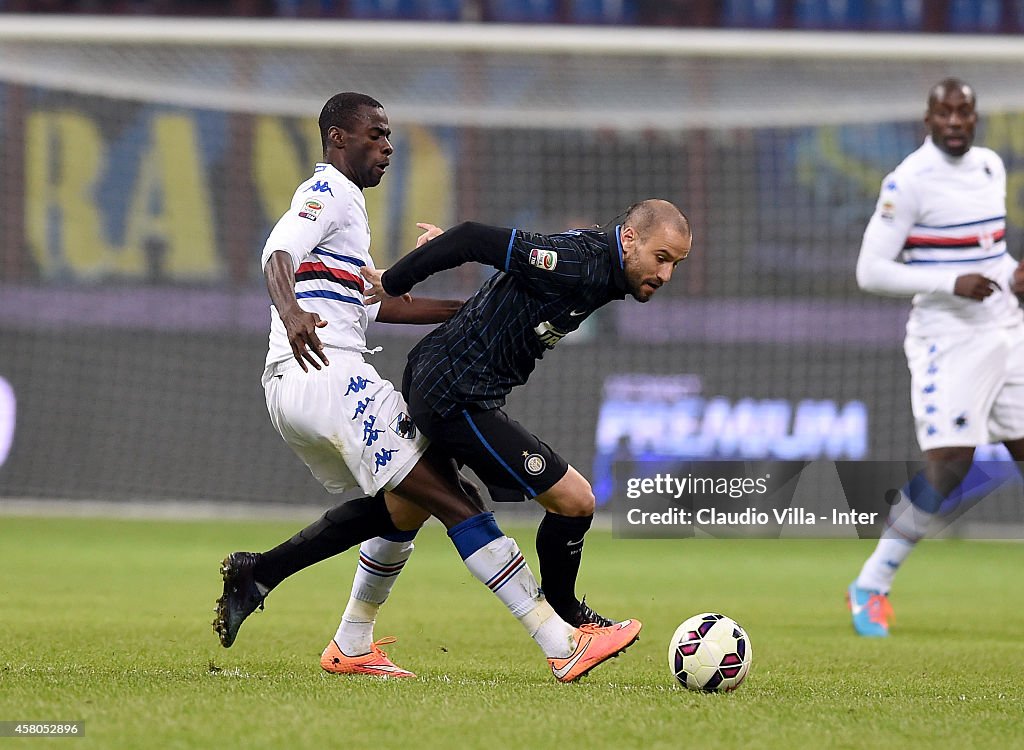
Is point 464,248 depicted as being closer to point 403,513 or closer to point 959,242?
point 403,513

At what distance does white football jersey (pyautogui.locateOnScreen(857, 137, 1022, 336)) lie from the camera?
6.89 meters

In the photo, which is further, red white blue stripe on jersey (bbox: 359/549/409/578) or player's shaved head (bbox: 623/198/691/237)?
red white blue stripe on jersey (bbox: 359/549/409/578)

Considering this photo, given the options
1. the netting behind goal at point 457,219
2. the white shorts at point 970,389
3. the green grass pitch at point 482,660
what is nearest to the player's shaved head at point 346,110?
the green grass pitch at point 482,660

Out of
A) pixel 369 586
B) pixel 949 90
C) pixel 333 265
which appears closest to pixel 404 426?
pixel 333 265

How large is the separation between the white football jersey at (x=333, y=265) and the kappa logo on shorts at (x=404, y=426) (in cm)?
31

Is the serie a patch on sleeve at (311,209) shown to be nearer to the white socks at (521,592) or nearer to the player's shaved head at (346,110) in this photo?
the player's shaved head at (346,110)

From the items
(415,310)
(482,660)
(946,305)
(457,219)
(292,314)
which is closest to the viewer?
(292,314)

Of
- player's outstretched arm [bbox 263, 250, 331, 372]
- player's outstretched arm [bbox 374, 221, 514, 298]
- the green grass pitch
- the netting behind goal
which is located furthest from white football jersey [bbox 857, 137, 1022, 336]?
the netting behind goal

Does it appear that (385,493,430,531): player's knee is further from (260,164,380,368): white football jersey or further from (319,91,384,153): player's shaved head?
(319,91,384,153): player's shaved head

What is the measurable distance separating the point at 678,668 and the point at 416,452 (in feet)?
3.56

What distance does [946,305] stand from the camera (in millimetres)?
7008

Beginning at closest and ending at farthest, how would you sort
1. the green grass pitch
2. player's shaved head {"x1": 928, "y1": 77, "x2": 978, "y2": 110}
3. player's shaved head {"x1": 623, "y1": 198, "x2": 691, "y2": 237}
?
the green grass pitch
player's shaved head {"x1": 623, "y1": 198, "x2": 691, "y2": 237}
player's shaved head {"x1": 928, "y1": 77, "x2": 978, "y2": 110}

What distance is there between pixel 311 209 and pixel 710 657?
189 centimetres

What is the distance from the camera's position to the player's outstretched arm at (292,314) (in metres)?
4.40
